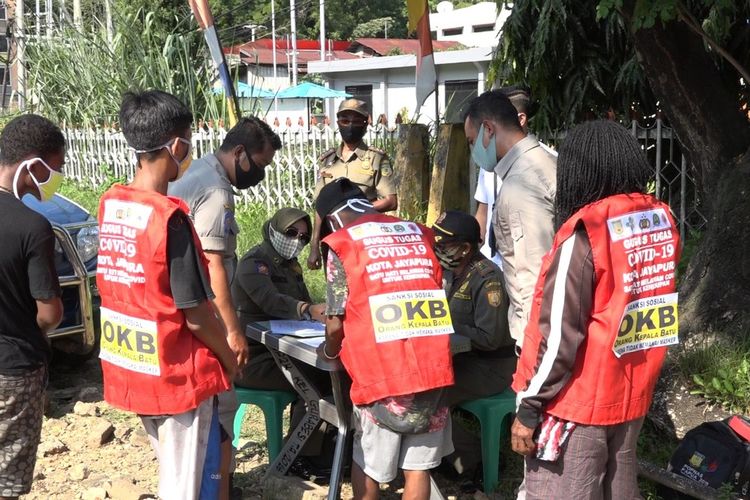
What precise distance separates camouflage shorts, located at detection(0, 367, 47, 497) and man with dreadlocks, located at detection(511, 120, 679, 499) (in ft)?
5.89

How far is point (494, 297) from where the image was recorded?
13.2 feet

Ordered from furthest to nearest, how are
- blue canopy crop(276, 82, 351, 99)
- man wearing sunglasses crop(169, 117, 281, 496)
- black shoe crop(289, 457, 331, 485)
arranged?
blue canopy crop(276, 82, 351, 99), black shoe crop(289, 457, 331, 485), man wearing sunglasses crop(169, 117, 281, 496)

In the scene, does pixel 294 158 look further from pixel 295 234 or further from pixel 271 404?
pixel 271 404

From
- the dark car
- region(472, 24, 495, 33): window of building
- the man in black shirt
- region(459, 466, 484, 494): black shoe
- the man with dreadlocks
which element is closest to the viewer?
the man with dreadlocks

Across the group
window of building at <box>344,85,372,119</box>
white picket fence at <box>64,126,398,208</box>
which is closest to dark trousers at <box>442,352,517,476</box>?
white picket fence at <box>64,126,398,208</box>

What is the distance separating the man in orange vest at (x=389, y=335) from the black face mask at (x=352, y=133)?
2.81 metres

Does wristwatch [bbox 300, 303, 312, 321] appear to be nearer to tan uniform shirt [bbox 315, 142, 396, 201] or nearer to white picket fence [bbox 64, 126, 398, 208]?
tan uniform shirt [bbox 315, 142, 396, 201]

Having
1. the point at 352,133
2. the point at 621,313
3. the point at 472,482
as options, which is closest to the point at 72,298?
the point at 352,133

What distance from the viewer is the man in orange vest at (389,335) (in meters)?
3.12

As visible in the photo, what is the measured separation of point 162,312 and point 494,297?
1.72 meters

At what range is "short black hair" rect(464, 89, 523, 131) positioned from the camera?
12.8ft

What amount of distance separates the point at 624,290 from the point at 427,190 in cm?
566

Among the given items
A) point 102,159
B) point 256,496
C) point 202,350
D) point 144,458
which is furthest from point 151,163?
point 102,159

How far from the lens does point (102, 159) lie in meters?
13.4
